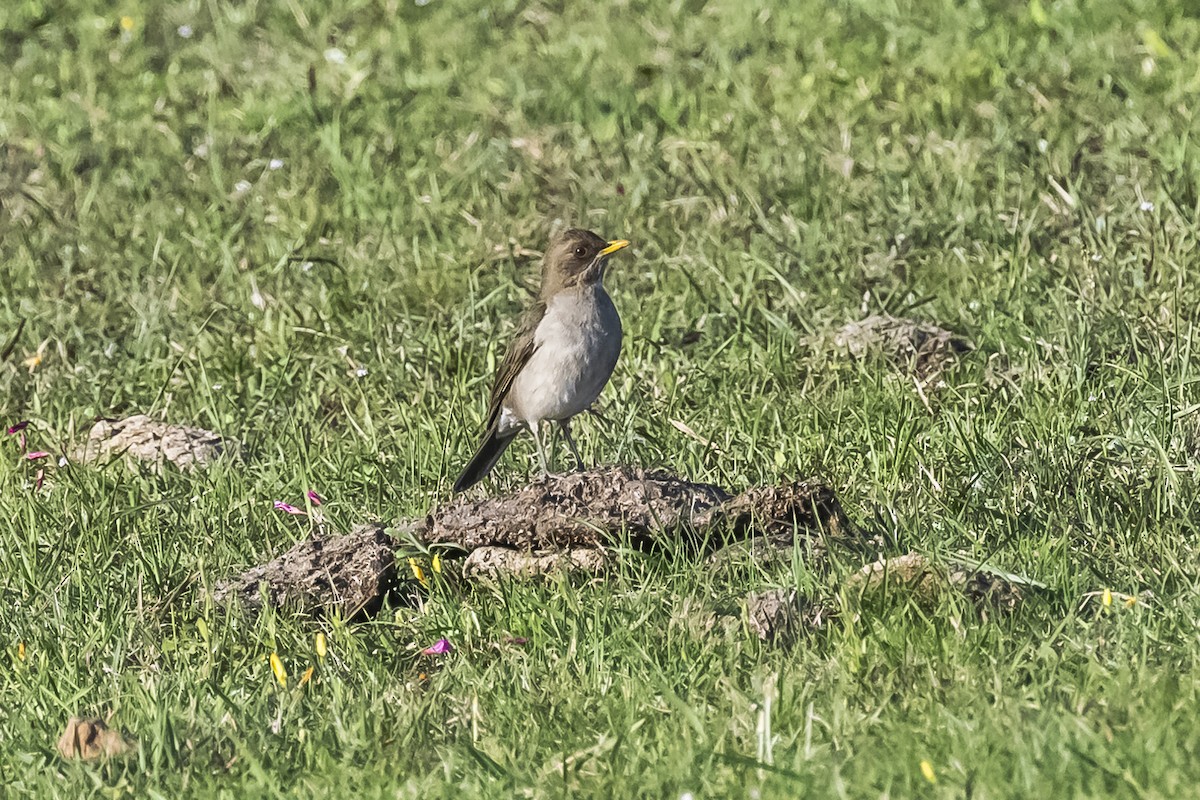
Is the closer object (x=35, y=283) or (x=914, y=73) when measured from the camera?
(x=35, y=283)

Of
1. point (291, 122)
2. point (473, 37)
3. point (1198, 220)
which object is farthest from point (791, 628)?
point (473, 37)

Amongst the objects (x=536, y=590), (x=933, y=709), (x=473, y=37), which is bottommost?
(x=473, y=37)

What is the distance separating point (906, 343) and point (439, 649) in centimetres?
306

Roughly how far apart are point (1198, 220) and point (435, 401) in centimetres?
353

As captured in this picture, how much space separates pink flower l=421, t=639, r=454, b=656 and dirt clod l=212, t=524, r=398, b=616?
1.29 feet

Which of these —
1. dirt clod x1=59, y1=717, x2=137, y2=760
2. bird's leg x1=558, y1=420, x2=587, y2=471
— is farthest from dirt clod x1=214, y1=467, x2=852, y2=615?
dirt clod x1=59, y1=717, x2=137, y2=760

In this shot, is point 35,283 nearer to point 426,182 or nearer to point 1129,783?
point 426,182

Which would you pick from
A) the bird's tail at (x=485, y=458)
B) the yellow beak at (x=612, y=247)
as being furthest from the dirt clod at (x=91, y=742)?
the yellow beak at (x=612, y=247)

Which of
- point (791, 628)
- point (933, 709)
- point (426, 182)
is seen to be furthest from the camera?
point (426, 182)

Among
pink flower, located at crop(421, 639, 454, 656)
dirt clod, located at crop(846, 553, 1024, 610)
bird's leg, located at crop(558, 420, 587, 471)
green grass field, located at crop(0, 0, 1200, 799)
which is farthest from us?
bird's leg, located at crop(558, 420, 587, 471)

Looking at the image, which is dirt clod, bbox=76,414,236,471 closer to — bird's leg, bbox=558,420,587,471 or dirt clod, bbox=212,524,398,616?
bird's leg, bbox=558,420,587,471

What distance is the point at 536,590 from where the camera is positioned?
6336 mm

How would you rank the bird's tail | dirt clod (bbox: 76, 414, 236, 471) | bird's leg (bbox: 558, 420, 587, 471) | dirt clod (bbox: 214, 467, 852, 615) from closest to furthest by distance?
dirt clod (bbox: 214, 467, 852, 615) → bird's leg (bbox: 558, 420, 587, 471) → the bird's tail → dirt clod (bbox: 76, 414, 236, 471)

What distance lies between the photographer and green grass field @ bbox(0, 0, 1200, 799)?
526 centimetres
